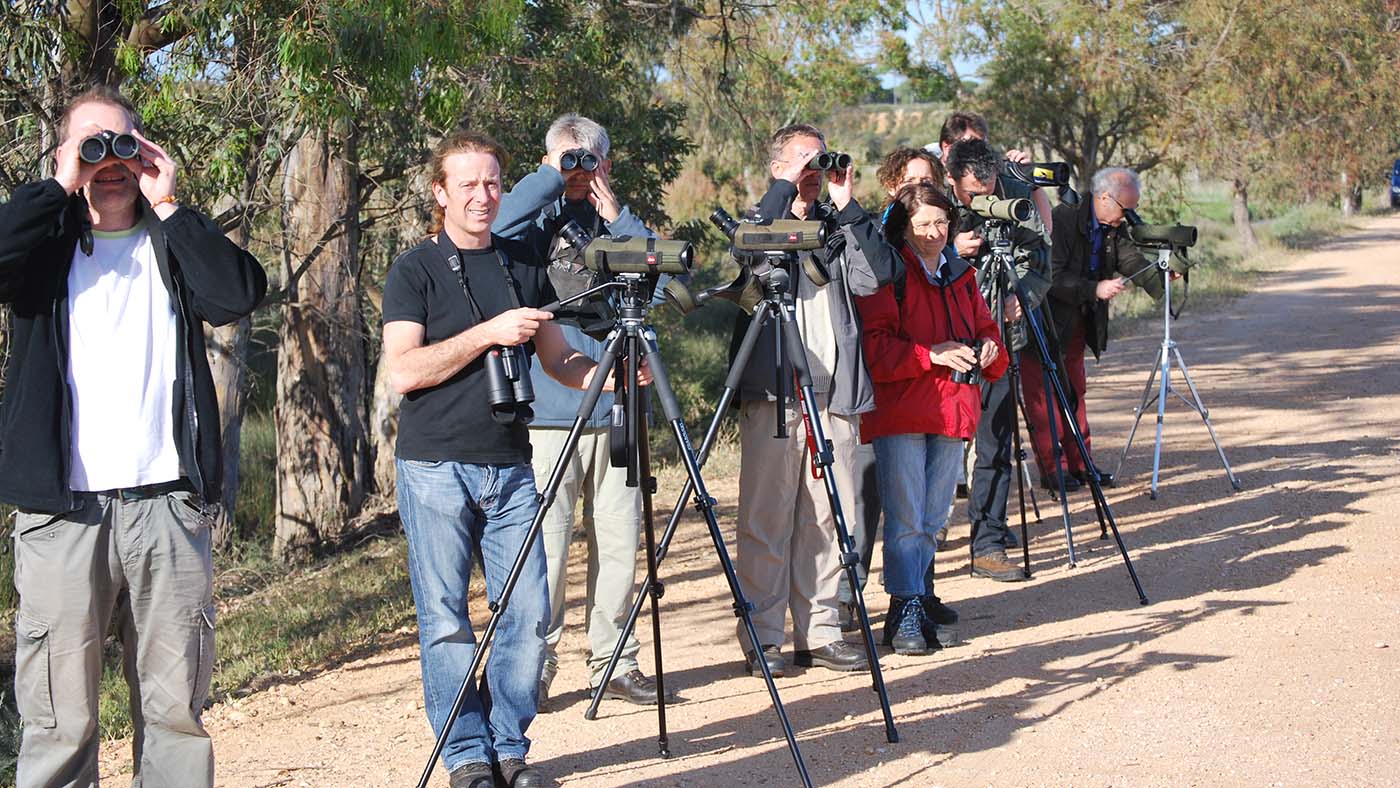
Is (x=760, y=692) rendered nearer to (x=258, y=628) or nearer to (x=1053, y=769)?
(x=1053, y=769)

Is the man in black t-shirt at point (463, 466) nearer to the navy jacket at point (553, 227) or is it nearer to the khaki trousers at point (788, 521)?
the navy jacket at point (553, 227)

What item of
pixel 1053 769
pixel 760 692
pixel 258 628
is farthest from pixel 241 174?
pixel 1053 769

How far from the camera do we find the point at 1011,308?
6551 millimetres

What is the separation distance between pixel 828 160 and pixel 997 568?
2656 mm

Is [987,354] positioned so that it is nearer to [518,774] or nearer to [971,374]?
[971,374]

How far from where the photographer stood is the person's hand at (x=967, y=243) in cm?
623

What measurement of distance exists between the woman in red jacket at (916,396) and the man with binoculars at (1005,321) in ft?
2.66

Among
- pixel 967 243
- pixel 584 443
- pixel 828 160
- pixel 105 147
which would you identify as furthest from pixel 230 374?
pixel 105 147

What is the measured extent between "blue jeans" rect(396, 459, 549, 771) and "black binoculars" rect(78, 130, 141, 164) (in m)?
1.15

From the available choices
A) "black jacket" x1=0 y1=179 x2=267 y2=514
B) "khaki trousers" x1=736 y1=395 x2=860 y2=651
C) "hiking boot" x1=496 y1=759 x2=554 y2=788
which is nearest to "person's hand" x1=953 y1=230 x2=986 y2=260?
"khaki trousers" x1=736 y1=395 x2=860 y2=651

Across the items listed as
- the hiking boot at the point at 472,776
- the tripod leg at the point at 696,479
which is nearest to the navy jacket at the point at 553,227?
the tripod leg at the point at 696,479

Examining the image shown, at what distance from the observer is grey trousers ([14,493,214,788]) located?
132 inches

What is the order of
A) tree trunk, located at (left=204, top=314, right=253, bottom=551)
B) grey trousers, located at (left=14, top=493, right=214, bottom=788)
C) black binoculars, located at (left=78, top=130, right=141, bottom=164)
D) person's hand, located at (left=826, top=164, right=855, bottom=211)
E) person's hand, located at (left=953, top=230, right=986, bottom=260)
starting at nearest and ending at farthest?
black binoculars, located at (left=78, top=130, right=141, bottom=164) < grey trousers, located at (left=14, top=493, right=214, bottom=788) < person's hand, located at (left=826, top=164, right=855, bottom=211) < person's hand, located at (left=953, top=230, right=986, bottom=260) < tree trunk, located at (left=204, top=314, right=253, bottom=551)

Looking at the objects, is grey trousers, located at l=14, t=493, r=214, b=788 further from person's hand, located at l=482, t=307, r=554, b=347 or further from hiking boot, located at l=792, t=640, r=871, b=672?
Answer: hiking boot, located at l=792, t=640, r=871, b=672
